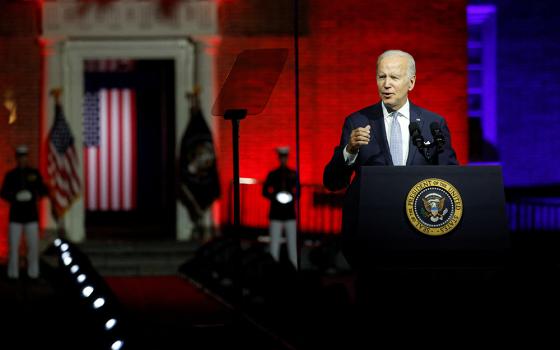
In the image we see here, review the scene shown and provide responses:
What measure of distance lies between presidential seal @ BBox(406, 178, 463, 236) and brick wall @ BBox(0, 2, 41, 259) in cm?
1116

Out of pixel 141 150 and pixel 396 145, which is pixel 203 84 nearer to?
pixel 141 150

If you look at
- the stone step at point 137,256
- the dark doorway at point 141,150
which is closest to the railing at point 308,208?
the stone step at point 137,256

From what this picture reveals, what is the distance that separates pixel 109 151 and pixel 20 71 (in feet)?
10.6

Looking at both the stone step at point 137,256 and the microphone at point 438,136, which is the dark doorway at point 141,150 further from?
the microphone at point 438,136

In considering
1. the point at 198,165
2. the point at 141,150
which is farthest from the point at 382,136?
the point at 141,150

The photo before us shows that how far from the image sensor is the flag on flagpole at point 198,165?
44.5ft

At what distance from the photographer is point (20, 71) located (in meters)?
14.1

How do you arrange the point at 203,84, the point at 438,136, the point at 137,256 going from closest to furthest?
the point at 438,136 → the point at 137,256 → the point at 203,84

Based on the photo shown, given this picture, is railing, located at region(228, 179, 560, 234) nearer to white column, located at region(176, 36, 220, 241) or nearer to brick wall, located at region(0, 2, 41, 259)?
white column, located at region(176, 36, 220, 241)

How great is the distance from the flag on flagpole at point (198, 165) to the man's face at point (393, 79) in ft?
32.2

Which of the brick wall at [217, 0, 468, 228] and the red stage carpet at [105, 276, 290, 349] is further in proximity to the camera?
the brick wall at [217, 0, 468, 228]

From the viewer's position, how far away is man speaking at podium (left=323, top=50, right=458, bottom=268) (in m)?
3.74

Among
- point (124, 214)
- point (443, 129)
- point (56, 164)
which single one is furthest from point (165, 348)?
point (124, 214)

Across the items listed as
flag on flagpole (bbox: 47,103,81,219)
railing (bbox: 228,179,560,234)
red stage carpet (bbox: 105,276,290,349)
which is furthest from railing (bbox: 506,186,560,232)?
flag on flagpole (bbox: 47,103,81,219)
